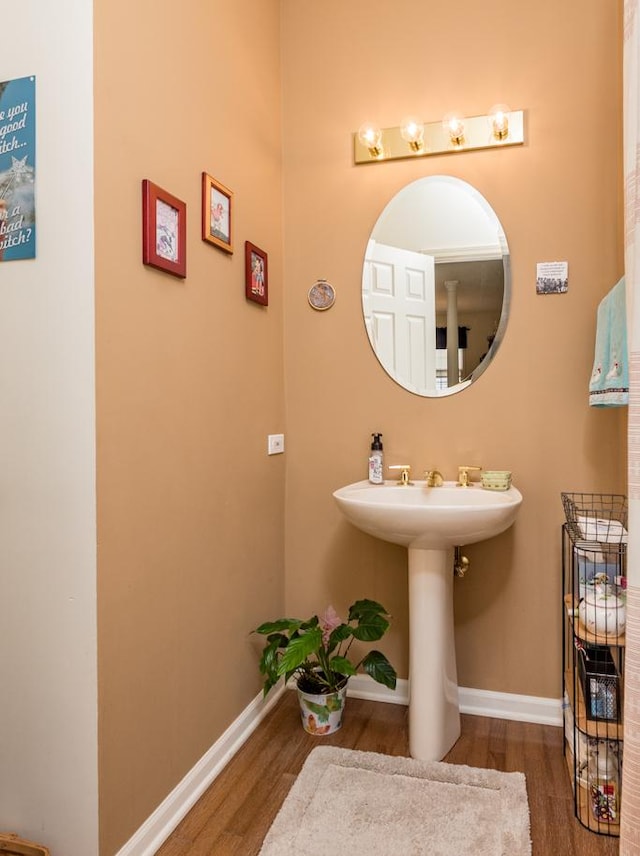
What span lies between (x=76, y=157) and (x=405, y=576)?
70.8 inches

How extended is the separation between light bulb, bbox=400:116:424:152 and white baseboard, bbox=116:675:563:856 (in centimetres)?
207

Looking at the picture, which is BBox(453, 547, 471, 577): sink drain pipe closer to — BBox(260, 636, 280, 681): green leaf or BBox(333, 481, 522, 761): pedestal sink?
BBox(333, 481, 522, 761): pedestal sink

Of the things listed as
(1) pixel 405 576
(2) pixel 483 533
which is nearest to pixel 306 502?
(1) pixel 405 576

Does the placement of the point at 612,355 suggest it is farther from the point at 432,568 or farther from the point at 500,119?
the point at 500,119

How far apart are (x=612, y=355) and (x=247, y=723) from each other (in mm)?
1724

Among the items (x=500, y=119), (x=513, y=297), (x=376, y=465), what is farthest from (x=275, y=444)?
(x=500, y=119)

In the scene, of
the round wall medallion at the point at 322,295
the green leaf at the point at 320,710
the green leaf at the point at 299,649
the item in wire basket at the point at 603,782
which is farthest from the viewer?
the round wall medallion at the point at 322,295

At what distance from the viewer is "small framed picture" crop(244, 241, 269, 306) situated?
6.98 ft

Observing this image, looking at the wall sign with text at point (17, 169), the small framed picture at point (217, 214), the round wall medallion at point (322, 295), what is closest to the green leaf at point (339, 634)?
the round wall medallion at point (322, 295)

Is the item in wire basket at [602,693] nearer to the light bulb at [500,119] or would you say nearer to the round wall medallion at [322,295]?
the round wall medallion at [322,295]

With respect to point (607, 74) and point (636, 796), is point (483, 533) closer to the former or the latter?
point (636, 796)

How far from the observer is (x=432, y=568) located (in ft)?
6.34

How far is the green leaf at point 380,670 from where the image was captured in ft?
6.63

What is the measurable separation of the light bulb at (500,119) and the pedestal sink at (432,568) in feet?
4.26
